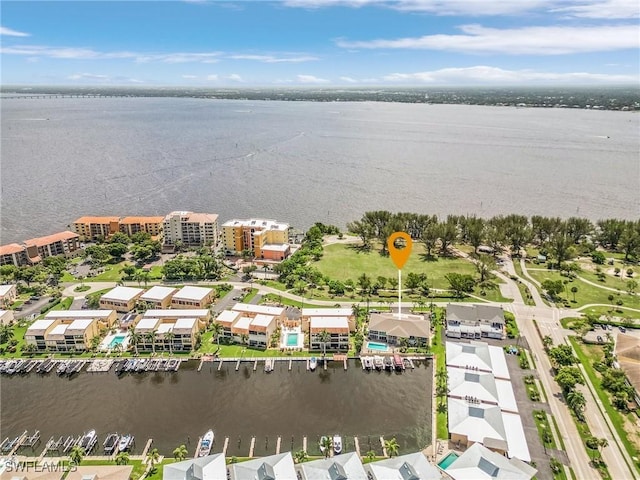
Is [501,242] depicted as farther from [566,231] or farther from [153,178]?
[153,178]

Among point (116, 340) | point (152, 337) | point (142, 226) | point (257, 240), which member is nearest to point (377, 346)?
point (152, 337)

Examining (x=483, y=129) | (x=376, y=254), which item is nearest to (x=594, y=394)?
(x=376, y=254)

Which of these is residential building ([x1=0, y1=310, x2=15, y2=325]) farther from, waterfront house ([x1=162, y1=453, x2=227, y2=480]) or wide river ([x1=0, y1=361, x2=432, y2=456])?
waterfront house ([x1=162, y1=453, x2=227, y2=480])

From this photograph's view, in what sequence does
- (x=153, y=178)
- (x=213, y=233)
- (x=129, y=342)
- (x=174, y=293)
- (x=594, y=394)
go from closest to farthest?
(x=594, y=394) → (x=129, y=342) → (x=174, y=293) → (x=213, y=233) → (x=153, y=178)

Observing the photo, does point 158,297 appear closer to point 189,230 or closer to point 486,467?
point 189,230

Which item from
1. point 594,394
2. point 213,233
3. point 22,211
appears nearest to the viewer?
point 594,394
